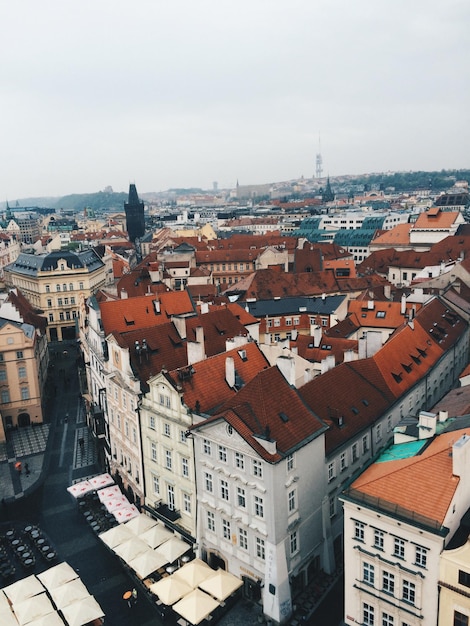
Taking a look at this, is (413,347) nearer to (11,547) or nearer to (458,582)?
(458,582)

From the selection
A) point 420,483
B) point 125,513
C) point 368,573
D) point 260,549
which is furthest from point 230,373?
point 420,483

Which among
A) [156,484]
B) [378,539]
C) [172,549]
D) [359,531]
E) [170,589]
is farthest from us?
[156,484]

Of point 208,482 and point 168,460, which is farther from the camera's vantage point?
point 168,460

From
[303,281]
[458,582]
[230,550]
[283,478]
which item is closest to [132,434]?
[230,550]

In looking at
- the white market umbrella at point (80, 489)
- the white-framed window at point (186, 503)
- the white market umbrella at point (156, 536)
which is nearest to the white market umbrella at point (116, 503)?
the white market umbrella at point (80, 489)

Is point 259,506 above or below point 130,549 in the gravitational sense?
above

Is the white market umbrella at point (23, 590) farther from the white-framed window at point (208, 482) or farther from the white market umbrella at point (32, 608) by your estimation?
the white-framed window at point (208, 482)

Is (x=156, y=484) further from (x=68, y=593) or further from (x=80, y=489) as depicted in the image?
(x=68, y=593)

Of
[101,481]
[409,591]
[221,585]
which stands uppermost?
[409,591]
